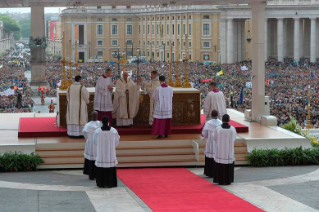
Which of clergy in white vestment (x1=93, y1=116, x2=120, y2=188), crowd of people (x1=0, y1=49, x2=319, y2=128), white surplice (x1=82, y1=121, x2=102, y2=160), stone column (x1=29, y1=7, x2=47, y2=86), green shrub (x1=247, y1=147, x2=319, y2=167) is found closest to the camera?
clergy in white vestment (x1=93, y1=116, x2=120, y2=188)

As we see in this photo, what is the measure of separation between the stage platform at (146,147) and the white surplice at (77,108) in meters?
0.31

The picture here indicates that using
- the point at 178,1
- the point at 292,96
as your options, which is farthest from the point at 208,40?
the point at 178,1

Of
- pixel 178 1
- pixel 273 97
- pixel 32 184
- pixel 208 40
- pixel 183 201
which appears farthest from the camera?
pixel 208 40

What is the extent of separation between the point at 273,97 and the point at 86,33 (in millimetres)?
70348

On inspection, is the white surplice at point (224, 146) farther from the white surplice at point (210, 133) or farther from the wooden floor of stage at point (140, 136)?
the wooden floor of stage at point (140, 136)

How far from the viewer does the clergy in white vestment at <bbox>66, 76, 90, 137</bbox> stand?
18.1 meters

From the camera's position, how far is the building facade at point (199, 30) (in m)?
83.5

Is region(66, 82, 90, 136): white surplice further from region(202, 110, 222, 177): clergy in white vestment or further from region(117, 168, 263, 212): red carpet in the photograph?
region(202, 110, 222, 177): clergy in white vestment

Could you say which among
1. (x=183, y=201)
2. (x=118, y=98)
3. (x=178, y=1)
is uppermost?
(x=178, y=1)

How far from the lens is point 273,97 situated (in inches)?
1656

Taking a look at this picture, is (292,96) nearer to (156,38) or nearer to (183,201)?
(183,201)

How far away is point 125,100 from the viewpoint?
1919 centimetres

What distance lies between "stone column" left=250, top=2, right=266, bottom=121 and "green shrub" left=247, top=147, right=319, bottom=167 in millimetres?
4044

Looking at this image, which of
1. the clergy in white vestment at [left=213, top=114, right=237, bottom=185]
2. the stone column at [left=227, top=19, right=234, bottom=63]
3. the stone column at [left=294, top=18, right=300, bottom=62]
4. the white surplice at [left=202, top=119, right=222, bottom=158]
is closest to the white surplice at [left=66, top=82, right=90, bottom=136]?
the white surplice at [left=202, top=119, right=222, bottom=158]
